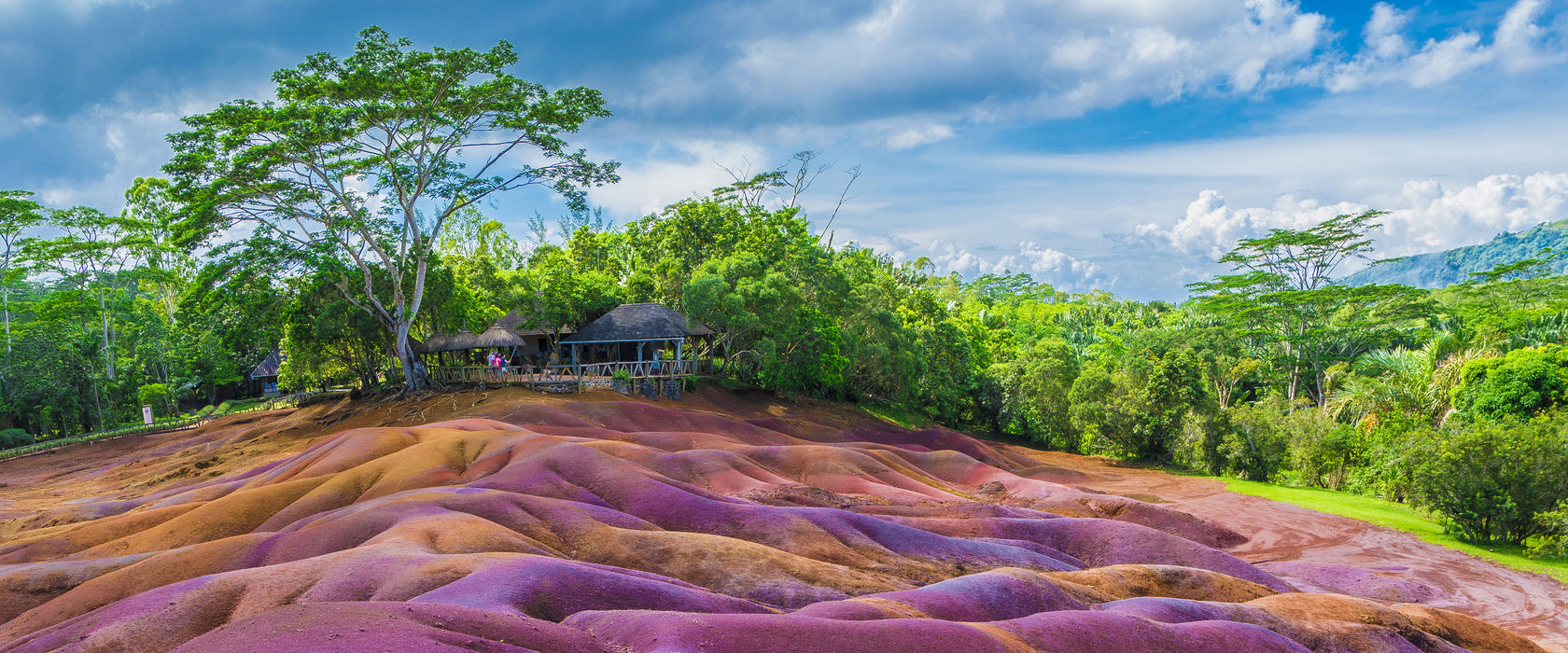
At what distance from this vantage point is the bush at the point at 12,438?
38.0 m

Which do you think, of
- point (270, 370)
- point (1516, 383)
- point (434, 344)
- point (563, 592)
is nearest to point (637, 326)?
point (434, 344)

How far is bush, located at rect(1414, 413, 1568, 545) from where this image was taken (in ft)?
62.7

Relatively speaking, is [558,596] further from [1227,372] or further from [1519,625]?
[1227,372]

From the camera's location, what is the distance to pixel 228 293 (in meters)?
31.8

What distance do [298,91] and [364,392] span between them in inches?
652

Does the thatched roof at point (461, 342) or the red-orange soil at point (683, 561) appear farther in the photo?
the thatched roof at point (461, 342)

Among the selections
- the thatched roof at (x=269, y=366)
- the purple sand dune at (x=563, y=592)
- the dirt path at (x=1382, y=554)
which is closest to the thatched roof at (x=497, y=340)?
the thatched roof at (x=269, y=366)

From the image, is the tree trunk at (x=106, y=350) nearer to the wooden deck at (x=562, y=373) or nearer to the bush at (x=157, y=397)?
the bush at (x=157, y=397)

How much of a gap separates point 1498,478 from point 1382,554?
4.04 m

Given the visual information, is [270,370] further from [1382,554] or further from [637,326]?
[1382,554]

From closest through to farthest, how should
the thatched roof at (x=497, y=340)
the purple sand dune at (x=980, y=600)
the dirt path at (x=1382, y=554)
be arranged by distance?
the purple sand dune at (x=980, y=600)
the dirt path at (x=1382, y=554)
the thatched roof at (x=497, y=340)

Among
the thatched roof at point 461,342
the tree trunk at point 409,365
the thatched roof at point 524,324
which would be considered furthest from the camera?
the thatched roof at point 524,324

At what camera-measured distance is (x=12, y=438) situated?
38.3m

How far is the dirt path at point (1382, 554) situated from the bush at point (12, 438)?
54581 millimetres
